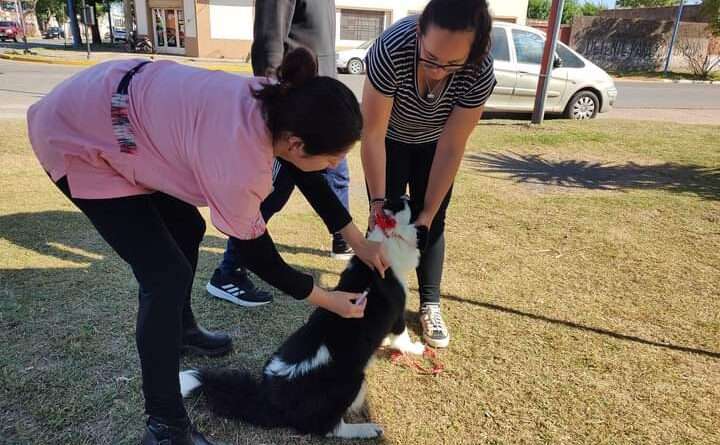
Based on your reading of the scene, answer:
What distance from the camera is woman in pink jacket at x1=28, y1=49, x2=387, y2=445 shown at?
1.40 metres

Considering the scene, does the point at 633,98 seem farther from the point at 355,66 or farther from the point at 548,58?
the point at 355,66

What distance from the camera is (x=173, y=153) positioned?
1.54 meters

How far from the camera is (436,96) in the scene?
2.28 m

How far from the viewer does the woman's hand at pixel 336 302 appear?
1.72 metres

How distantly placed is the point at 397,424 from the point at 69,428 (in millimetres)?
1406

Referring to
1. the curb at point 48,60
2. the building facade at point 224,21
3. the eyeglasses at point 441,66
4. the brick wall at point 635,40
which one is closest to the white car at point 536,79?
the eyeglasses at point 441,66

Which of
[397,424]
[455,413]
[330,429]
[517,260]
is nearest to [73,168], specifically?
[330,429]

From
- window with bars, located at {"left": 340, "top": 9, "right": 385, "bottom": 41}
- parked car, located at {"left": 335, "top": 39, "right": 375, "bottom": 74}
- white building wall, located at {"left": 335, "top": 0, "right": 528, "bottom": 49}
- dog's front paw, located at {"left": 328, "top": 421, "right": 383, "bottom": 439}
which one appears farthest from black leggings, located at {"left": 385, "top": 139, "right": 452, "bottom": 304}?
window with bars, located at {"left": 340, "top": 9, "right": 385, "bottom": 41}

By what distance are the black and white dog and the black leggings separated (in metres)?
0.54

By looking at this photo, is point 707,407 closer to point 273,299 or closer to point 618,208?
point 273,299

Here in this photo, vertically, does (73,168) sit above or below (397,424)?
above

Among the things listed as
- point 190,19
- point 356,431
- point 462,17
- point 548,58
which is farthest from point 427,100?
point 190,19

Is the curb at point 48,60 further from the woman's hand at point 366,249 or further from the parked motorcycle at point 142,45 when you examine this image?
the woman's hand at point 366,249

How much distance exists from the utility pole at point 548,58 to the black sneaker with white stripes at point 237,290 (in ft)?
24.1
